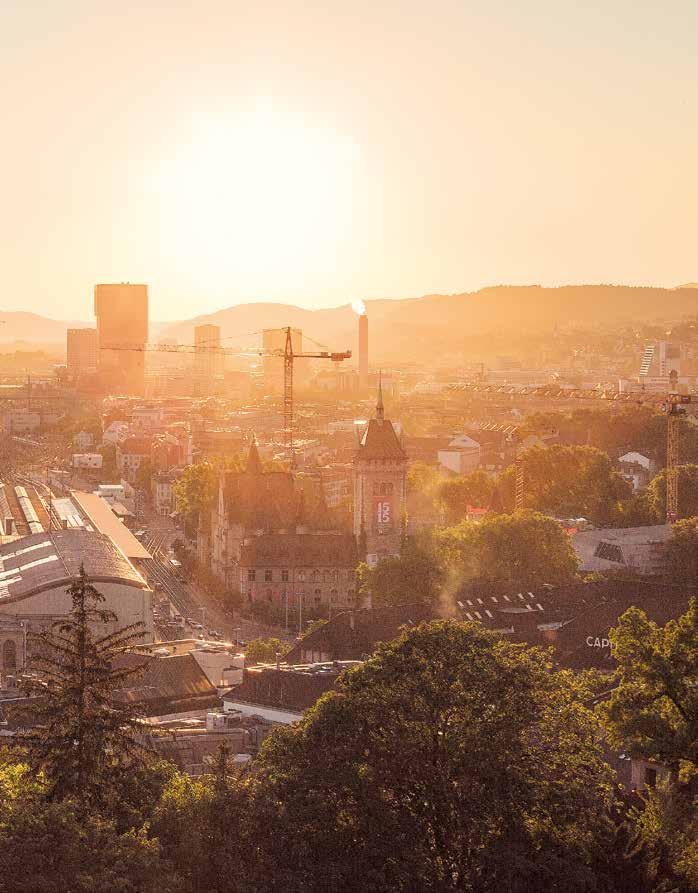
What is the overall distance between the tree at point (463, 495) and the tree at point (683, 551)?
17172 mm

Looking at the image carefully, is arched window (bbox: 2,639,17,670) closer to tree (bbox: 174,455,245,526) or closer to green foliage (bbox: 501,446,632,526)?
tree (bbox: 174,455,245,526)

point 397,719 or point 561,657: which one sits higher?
point 397,719

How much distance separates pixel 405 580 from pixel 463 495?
92.8 feet

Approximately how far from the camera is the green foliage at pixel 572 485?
7990cm

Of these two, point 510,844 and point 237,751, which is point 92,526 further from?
point 510,844

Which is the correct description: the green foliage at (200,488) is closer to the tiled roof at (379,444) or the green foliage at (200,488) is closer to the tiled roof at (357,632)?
the tiled roof at (379,444)

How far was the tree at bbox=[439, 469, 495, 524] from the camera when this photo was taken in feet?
270

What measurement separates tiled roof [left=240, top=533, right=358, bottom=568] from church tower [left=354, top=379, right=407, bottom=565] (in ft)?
3.27

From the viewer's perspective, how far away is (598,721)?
24.7m

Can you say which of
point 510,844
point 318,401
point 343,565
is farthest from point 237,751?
point 318,401

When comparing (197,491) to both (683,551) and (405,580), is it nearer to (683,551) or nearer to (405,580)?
(405,580)

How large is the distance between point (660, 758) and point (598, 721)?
7.20 ft

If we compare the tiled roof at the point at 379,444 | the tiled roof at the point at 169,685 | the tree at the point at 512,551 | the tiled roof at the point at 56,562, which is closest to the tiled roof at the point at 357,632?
the tiled roof at the point at 169,685

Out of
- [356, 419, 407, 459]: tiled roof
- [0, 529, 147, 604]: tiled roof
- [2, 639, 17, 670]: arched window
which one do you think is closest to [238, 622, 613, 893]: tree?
[2, 639, 17, 670]: arched window
